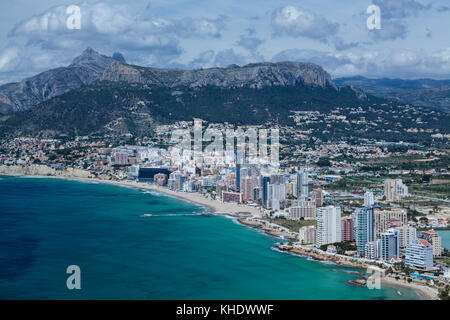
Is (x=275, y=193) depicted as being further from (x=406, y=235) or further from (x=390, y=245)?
(x=390, y=245)

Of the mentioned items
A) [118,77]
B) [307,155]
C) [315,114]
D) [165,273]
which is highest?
[118,77]

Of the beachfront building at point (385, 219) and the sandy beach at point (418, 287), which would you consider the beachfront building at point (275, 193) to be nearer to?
the beachfront building at point (385, 219)

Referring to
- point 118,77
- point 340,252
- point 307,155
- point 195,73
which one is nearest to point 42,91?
point 118,77

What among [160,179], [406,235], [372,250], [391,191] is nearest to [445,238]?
[406,235]

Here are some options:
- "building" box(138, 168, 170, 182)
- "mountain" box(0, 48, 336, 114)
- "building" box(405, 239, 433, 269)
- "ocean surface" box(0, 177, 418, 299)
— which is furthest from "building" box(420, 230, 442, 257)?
"mountain" box(0, 48, 336, 114)

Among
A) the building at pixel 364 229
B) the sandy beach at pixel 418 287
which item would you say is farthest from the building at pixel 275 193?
the sandy beach at pixel 418 287

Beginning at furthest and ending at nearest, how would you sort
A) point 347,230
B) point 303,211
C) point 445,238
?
1. point 303,211
2. point 445,238
3. point 347,230

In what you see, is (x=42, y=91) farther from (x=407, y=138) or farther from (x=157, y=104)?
(x=407, y=138)
